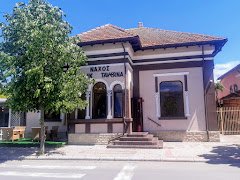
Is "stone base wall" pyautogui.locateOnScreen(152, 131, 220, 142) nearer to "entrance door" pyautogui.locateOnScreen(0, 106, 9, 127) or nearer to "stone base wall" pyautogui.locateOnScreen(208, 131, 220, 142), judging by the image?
"stone base wall" pyautogui.locateOnScreen(208, 131, 220, 142)

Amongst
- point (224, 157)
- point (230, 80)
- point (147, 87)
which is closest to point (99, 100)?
point (147, 87)

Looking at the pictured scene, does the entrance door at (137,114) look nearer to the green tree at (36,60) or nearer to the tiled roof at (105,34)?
the tiled roof at (105,34)

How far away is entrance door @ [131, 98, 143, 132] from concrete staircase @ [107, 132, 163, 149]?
2224mm

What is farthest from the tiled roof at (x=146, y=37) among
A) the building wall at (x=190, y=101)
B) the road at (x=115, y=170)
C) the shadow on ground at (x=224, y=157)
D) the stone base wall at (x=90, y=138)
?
the road at (x=115, y=170)

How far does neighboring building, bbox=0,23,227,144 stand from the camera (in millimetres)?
14942

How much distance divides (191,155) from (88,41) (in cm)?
852

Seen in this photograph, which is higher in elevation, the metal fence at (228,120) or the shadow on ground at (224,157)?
Result: the metal fence at (228,120)

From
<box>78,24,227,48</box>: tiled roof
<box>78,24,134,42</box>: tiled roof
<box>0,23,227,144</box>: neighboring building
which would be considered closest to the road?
<box>0,23,227,144</box>: neighboring building

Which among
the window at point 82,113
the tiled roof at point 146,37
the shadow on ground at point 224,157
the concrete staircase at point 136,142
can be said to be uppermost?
the tiled roof at point 146,37

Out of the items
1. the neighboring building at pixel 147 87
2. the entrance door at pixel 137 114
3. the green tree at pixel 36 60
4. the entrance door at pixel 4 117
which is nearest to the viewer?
the green tree at pixel 36 60

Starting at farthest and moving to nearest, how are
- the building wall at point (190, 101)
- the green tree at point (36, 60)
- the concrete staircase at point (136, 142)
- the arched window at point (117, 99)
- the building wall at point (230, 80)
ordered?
the building wall at point (230, 80) → the building wall at point (190, 101) → the arched window at point (117, 99) → the concrete staircase at point (136, 142) → the green tree at point (36, 60)

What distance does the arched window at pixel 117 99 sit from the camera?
15.2m

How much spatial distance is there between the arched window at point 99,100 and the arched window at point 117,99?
61 cm

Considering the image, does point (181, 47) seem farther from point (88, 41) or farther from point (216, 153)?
point (216, 153)
